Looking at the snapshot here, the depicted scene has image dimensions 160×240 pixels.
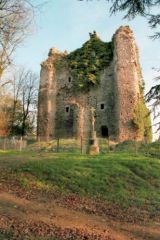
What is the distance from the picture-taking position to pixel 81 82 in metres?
43.9

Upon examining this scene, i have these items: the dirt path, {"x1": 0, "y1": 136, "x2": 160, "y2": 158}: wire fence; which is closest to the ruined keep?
{"x1": 0, "y1": 136, "x2": 160, "y2": 158}: wire fence

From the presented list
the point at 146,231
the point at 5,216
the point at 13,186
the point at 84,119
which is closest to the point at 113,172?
the point at 13,186

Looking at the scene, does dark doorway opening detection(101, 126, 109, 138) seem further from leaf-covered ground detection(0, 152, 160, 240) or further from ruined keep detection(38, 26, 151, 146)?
leaf-covered ground detection(0, 152, 160, 240)

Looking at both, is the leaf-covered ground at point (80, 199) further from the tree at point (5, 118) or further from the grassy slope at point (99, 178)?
the tree at point (5, 118)

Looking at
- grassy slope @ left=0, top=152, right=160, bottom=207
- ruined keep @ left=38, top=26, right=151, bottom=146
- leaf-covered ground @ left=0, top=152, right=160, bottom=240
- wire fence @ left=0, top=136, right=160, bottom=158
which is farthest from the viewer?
ruined keep @ left=38, top=26, right=151, bottom=146

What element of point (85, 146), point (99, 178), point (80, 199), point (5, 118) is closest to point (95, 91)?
point (5, 118)

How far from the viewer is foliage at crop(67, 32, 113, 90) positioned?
43.8m

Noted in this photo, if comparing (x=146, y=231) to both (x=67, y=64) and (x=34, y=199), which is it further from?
(x=67, y=64)

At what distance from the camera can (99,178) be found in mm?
16438

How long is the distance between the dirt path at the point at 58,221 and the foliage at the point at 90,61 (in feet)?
105

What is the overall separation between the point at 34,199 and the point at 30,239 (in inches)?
155

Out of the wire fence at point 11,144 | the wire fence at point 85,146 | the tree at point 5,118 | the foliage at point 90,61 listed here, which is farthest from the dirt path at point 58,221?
the tree at point 5,118

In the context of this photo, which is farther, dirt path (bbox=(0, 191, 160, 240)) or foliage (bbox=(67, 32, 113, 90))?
foliage (bbox=(67, 32, 113, 90))

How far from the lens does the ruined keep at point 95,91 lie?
4031cm
